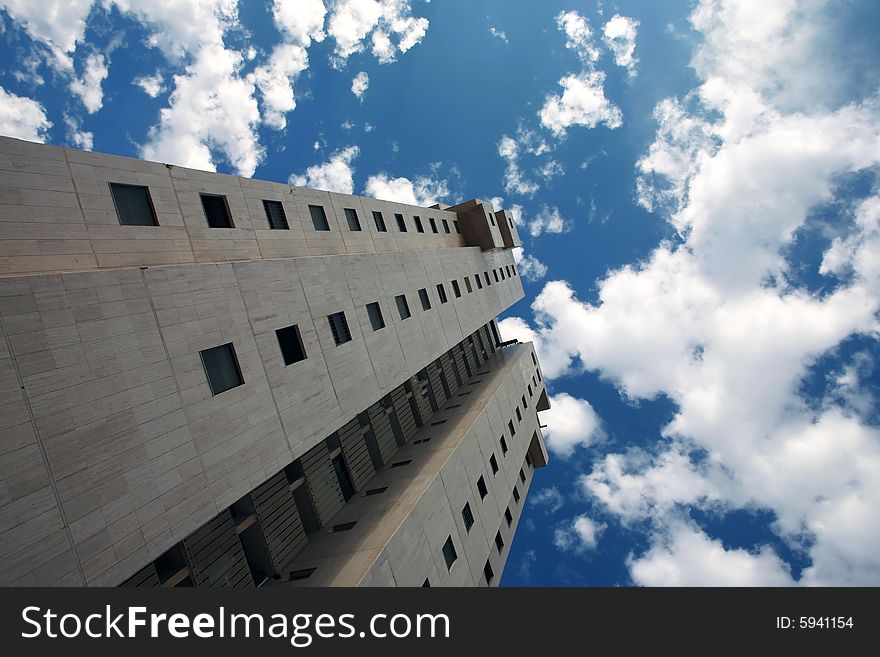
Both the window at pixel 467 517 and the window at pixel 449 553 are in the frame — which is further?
the window at pixel 467 517

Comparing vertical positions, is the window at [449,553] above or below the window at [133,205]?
below

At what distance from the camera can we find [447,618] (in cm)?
1005

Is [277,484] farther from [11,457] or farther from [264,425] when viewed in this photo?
[11,457]

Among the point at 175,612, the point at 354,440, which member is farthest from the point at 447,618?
the point at 354,440

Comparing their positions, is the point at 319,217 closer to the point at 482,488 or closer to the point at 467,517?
the point at 467,517

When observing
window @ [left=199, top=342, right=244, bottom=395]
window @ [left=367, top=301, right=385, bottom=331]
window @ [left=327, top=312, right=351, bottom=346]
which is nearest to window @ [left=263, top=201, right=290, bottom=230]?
window @ [left=327, top=312, right=351, bottom=346]

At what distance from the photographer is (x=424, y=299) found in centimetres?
2952

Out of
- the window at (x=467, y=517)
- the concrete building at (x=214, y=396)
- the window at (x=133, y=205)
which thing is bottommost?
the window at (x=467, y=517)

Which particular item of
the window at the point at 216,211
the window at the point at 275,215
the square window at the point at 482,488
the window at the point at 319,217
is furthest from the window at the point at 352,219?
the square window at the point at 482,488

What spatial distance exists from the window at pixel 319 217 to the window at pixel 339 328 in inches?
264

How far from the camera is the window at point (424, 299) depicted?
95.7ft

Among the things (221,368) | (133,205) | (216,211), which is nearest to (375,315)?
(216,211)

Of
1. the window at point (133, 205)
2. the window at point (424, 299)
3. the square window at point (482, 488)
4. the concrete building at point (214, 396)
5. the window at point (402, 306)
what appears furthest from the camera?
the window at point (424, 299)

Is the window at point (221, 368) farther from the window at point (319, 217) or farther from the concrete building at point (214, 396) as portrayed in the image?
the window at point (319, 217)
